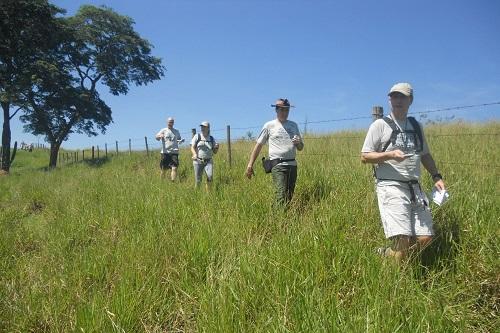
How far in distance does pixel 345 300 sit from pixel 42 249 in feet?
12.1

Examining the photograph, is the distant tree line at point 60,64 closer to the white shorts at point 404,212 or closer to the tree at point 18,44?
the tree at point 18,44

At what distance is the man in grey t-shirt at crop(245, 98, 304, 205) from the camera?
16.6 feet

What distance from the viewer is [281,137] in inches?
202

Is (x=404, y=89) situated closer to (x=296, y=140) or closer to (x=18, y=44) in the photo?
(x=296, y=140)

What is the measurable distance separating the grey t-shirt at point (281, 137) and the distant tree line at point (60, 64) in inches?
801

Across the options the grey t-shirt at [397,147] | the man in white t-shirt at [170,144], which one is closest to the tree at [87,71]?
the man in white t-shirt at [170,144]

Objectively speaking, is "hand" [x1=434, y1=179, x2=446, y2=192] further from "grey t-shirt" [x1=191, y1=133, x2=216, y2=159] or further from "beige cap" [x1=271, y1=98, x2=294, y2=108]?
"grey t-shirt" [x1=191, y1=133, x2=216, y2=159]

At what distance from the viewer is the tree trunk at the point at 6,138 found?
69.4ft

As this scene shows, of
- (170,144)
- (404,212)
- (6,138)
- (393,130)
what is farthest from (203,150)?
(6,138)

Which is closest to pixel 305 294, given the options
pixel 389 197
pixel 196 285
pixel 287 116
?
pixel 196 285

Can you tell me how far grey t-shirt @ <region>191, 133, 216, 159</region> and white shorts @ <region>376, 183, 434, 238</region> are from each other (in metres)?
5.31

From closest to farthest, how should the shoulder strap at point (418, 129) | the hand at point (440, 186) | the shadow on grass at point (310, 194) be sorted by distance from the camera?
1. the hand at point (440, 186)
2. the shoulder strap at point (418, 129)
3. the shadow on grass at point (310, 194)

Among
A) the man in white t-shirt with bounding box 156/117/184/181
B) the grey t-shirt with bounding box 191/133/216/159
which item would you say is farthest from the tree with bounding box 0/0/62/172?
the grey t-shirt with bounding box 191/133/216/159

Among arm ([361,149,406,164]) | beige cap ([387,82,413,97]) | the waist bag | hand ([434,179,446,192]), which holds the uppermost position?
beige cap ([387,82,413,97])
